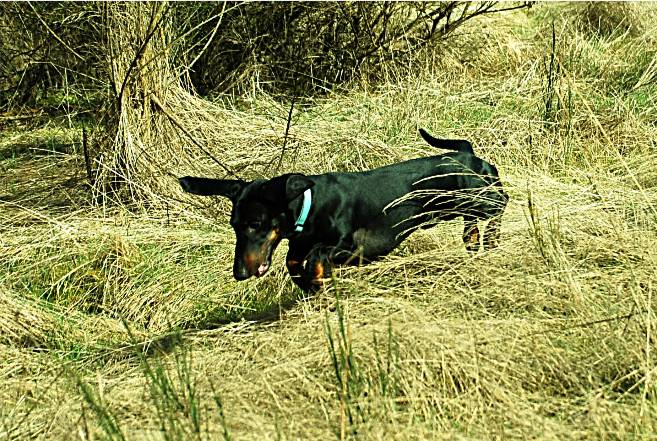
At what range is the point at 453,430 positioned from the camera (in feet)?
9.08

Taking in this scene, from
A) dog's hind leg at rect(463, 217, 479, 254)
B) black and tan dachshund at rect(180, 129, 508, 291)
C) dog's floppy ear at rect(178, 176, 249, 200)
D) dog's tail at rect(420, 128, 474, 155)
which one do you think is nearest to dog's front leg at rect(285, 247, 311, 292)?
black and tan dachshund at rect(180, 129, 508, 291)

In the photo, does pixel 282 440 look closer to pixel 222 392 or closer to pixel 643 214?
pixel 222 392

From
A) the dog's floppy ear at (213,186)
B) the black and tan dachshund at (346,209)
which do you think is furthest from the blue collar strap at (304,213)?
the dog's floppy ear at (213,186)

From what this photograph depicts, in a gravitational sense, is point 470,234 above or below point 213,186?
below

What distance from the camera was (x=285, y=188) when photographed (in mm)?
3996

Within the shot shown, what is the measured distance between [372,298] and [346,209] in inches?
39.0

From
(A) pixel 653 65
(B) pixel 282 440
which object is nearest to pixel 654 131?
(A) pixel 653 65

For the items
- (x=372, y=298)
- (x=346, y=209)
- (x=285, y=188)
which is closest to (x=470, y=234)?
(x=346, y=209)

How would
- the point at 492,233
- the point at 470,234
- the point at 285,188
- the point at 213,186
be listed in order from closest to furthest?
the point at 285,188 < the point at 213,186 < the point at 492,233 < the point at 470,234

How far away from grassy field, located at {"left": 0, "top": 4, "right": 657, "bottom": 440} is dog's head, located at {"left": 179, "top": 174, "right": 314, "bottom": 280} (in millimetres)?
260

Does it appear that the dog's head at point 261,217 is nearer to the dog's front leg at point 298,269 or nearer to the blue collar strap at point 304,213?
the blue collar strap at point 304,213

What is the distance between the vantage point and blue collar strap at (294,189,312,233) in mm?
4219

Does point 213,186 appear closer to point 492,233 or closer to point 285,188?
point 285,188

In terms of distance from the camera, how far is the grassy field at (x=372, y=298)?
287 cm
